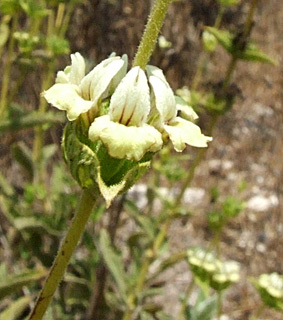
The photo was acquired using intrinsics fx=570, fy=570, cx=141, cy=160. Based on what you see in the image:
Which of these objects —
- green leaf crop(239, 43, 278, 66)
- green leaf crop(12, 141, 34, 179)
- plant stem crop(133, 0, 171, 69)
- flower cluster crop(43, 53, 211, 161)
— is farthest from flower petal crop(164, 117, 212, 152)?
green leaf crop(12, 141, 34, 179)

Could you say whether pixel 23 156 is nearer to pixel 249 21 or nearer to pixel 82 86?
pixel 249 21

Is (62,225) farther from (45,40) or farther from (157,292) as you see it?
(45,40)

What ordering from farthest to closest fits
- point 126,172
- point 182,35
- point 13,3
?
point 182,35, point 13,3, point 126,172

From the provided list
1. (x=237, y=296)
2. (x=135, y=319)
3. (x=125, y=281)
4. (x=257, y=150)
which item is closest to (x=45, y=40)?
(x=125, y=281)

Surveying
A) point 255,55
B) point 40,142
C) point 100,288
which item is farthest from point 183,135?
point 40,142

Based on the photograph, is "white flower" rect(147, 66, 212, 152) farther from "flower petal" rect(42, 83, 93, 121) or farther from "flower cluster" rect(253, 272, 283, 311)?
"flower cluster" rect(253, 272, 283, 311)

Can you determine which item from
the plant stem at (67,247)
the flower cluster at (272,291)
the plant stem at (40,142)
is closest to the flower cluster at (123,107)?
the plant stem at (67,247)
